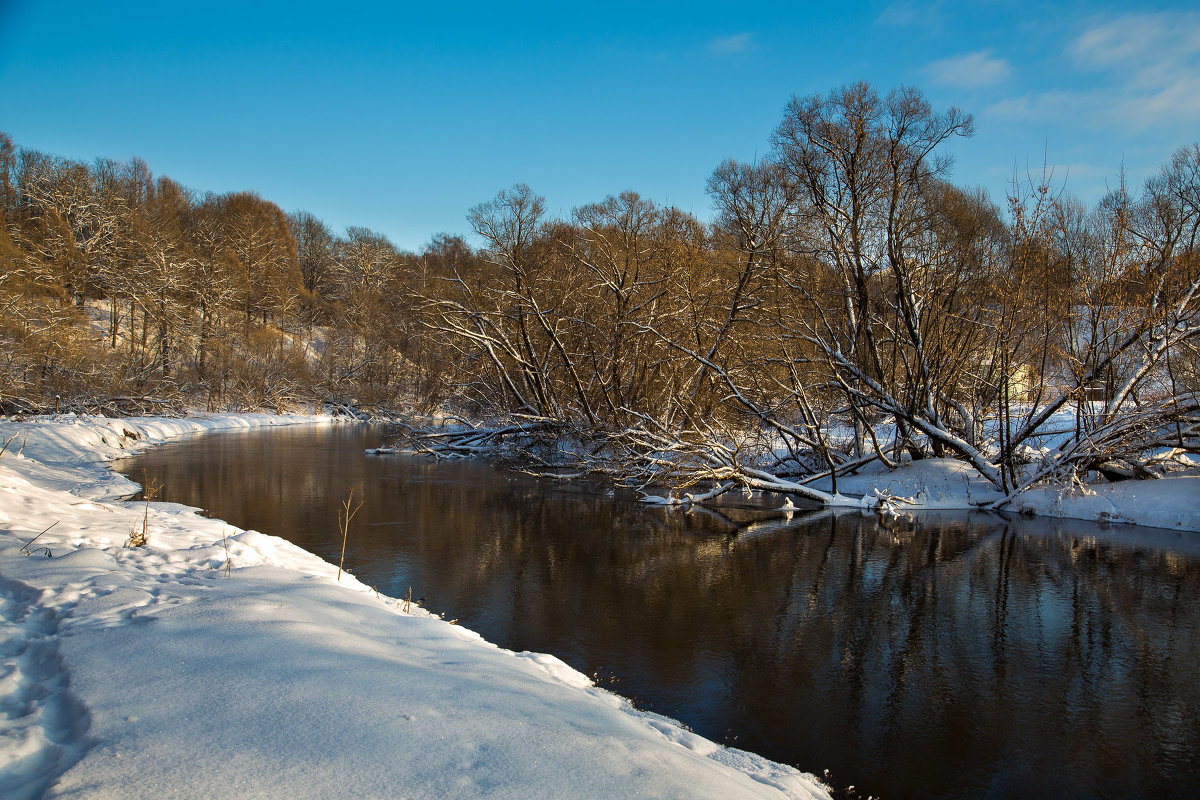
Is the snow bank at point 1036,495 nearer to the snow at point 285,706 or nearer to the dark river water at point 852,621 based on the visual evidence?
the dark river water at point 852,621

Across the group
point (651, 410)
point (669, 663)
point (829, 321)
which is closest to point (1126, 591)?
point (669, 663)

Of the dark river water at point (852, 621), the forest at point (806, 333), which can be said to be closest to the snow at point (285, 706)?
the dark river water at point (852, 621)

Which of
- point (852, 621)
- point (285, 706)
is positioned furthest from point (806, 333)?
point (285, 706)

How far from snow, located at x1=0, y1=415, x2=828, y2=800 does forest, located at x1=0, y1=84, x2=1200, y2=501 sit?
397 inches

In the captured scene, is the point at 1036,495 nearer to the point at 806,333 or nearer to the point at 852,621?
the point at 806,333

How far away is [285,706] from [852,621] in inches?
232

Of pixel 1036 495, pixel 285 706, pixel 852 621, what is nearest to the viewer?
pixel 285 706

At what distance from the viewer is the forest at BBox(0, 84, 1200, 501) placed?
44.2 feet

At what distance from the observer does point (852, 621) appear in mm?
7387

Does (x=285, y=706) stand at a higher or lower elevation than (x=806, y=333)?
lower

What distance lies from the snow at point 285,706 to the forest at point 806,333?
33.1 ft

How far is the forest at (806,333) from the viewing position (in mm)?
13484

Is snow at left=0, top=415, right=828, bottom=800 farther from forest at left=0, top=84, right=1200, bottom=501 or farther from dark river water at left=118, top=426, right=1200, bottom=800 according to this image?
forest at left=0, top=84, right=1200, bottom=501

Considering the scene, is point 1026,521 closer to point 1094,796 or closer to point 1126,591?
point 1126,591
